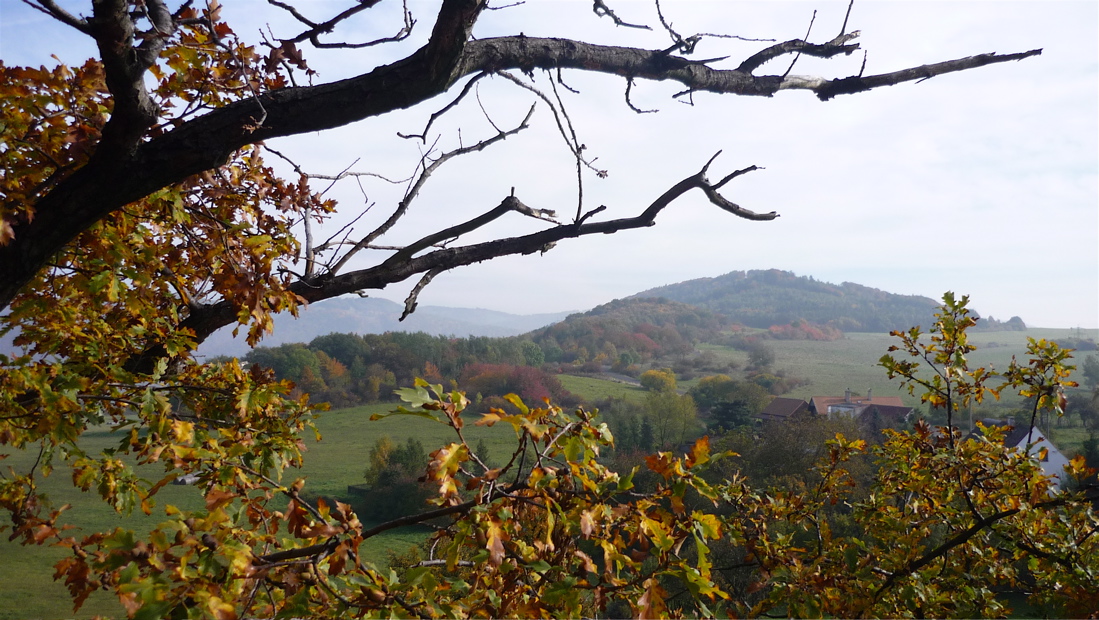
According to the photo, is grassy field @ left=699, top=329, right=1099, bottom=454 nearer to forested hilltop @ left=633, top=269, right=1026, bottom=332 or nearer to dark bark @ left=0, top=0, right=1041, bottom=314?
forested hilltop @ left=633, top=269, right=1026, bottom=332

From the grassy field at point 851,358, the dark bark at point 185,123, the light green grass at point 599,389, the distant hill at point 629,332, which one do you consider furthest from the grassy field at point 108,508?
the grassy field at point 851,358

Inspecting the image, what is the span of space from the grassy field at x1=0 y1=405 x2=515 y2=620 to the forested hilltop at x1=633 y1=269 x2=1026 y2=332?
29.3 metres

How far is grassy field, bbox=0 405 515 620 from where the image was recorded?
41.7 feet

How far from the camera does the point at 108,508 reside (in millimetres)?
17297

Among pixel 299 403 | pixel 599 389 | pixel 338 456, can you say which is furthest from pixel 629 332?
pixel 299 403

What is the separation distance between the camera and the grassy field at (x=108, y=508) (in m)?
12.7

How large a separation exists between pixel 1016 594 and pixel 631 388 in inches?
862

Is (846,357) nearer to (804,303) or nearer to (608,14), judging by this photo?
(804,303)

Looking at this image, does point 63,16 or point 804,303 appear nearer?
point 63,16

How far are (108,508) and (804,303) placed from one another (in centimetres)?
4229

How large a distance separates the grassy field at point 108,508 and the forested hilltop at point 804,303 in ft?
96.0

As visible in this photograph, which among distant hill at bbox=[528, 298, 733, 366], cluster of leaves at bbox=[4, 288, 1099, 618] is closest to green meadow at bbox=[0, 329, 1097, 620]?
cluster of leaves at bbox=[4, 288, 1099, 618]

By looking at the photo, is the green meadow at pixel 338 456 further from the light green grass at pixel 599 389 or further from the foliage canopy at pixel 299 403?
the foliage canopy at pixel 299 403

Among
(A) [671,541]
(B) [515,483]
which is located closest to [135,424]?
(B) [515,483]
